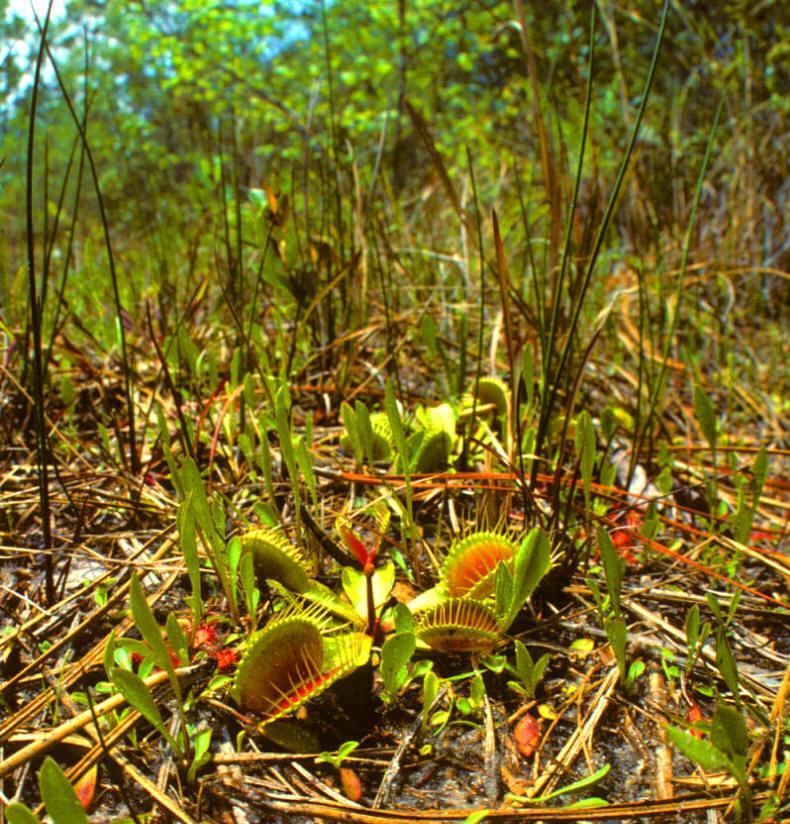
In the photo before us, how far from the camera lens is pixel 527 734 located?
3.24ft

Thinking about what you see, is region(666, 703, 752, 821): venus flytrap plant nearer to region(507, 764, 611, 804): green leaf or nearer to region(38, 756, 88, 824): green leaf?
region(507, 764, 611, 804): green leaf

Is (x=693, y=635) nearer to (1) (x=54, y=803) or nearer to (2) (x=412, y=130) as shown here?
(1) (x=54, y=803)

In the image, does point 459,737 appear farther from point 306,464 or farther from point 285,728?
point 306,464

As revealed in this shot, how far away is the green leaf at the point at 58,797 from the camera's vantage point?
71cm

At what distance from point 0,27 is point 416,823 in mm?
13163

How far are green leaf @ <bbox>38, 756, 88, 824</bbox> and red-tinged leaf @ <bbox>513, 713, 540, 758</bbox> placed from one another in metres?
0.56

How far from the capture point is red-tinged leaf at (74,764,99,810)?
0.84 m

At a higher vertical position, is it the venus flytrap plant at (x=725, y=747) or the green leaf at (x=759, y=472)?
the green leaf at (x=759, y=472)

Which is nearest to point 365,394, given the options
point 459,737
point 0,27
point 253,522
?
point 253,522

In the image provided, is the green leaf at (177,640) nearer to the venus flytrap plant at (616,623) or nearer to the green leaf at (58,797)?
the green leaf at (58,797)

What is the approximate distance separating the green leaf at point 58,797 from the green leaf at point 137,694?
0.14 m

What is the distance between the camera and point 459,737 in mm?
985

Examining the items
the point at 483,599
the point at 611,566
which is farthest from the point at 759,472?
the point at 483,599

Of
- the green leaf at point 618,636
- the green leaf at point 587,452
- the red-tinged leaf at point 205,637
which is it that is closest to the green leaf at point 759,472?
the green leaf at point 587,452
